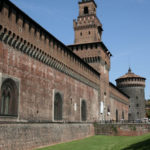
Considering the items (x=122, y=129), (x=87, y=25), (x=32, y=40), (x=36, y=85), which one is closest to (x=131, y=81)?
(x=87, y=25)

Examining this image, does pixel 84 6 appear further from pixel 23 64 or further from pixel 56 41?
pixel 23 64

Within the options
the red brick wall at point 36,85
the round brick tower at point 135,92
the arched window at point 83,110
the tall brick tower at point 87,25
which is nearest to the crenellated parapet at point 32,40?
the red brick wall at point 36,85

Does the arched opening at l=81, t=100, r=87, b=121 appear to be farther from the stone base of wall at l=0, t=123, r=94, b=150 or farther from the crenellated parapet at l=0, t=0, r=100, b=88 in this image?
the crenellated parapet at l=0, t=0, r=100, b=88

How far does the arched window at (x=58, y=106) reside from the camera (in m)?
20.9

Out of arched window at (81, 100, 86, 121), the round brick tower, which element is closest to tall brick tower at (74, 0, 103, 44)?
arched window at (81, 100, 86, 121)

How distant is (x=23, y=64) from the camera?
639 inches

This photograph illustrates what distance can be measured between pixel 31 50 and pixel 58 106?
21.4ft

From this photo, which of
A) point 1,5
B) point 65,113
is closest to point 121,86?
point 65,113

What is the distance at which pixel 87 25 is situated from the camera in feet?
124

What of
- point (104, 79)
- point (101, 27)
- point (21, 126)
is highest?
point (101, 27)

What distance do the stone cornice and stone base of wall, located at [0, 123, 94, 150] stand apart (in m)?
4.99

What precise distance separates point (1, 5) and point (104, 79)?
24890 millimetres

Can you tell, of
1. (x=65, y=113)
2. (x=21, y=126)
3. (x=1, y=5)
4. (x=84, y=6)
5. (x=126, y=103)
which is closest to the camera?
(x=1, y=5)

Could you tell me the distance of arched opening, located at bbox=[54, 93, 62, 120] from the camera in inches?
823
